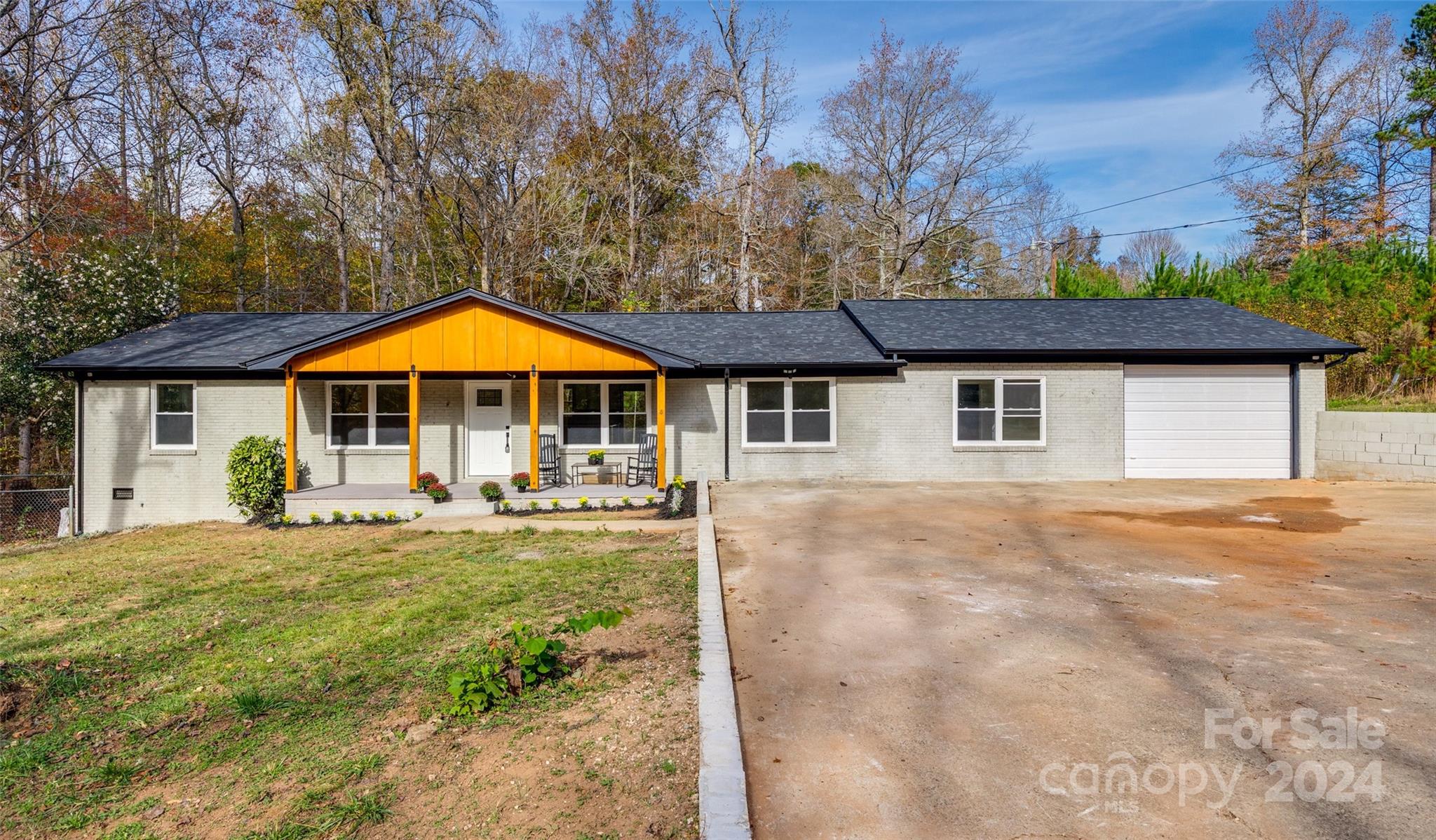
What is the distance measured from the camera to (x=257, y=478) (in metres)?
13.4

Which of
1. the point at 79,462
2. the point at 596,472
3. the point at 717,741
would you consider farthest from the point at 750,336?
the point at 79,462

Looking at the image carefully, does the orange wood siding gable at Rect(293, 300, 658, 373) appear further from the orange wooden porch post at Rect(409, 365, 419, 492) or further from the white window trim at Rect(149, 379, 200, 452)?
the white window trim at Rect(149, 379, 200, 452)

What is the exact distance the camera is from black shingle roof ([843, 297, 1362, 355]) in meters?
13.7

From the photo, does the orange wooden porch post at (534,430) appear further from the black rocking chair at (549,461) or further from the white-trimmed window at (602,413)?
the white-trimmed window at (602,413)

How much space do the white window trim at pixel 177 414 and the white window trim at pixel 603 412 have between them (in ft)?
23.3

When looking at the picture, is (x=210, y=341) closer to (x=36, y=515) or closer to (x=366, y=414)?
(x=366, y=414)

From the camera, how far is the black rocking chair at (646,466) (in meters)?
13.7

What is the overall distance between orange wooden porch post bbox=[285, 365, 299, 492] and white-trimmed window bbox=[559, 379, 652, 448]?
4.84m

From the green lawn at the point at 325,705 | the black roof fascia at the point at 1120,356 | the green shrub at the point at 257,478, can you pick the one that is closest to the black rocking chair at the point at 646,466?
the black roof fascia at the point at 1120,356

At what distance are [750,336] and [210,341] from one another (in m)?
11.8

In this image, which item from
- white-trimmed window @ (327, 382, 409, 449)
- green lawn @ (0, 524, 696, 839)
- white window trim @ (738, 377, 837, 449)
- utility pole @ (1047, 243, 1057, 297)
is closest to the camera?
green lawn @ (0, 524, 696, 839)

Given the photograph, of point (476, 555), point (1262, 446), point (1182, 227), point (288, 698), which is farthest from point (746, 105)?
point (288, 698)

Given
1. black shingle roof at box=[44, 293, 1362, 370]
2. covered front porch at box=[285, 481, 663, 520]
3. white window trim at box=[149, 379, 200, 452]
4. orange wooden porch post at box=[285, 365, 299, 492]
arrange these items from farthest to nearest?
white window trim at box=[149, 379, 200, 452]
black shingle roof at box=[44, 293, 1362, 370]
orange wooden porch post at box=[285, 365, 299, 492]
covered front porch at box=[285, 481, 663, 520]

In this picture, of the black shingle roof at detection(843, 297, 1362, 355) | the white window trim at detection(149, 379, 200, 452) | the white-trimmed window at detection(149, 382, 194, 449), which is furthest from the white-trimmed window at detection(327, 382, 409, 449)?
the black shingle roof at detection(843, 297, 1362, 355)
